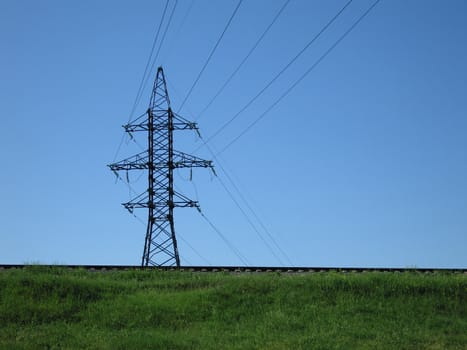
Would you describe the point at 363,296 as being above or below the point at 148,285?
below

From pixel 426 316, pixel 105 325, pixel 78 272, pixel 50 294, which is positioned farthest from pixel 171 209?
pixel 426 316

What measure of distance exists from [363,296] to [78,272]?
36.6 ft

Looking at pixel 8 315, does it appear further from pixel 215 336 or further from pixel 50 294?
pixel 215 336

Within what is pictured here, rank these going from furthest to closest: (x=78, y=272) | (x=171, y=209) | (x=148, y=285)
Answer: (x=171, y=209) < (x=78, y=272) < (x=148, y=285)

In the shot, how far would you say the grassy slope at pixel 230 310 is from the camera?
53.0 ft

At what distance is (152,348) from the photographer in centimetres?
1568

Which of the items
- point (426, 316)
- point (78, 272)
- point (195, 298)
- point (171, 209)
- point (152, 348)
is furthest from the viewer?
Answer: point (171, 209)

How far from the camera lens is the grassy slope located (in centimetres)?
1614

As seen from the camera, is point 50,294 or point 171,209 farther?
point 171,209

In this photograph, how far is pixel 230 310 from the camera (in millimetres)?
19125

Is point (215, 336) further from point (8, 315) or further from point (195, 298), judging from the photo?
point (8, 315)

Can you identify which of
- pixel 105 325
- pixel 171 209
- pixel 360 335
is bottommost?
pixel 360 335

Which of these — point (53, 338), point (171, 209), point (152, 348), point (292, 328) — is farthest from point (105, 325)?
point (171, 209)

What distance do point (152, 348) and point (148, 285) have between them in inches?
262
